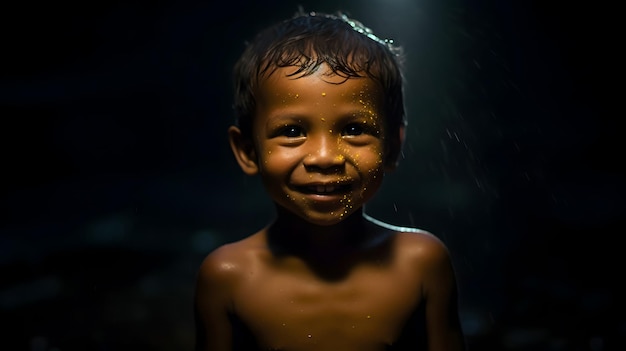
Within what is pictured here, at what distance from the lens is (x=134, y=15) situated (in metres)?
2.65

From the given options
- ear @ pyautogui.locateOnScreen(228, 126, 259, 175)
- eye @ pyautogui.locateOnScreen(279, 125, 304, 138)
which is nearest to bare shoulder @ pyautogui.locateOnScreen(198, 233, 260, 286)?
ear @ pyautogui.locateOnScreen(228, 126, 259, 175)

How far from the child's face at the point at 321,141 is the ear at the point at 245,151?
4.1 inches

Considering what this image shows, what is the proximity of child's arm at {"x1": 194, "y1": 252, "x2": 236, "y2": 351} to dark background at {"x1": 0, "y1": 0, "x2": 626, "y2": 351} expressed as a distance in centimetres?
77

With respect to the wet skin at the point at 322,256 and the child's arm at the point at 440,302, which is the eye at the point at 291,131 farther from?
the child's arm at the point at 440,302

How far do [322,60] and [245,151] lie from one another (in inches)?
12.1

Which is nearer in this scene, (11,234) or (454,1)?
(454,1)

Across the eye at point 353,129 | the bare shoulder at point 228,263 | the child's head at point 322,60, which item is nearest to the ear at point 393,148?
the child's head at point 322,60

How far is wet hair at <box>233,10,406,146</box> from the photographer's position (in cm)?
175

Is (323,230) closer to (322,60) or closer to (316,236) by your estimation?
(316,236)

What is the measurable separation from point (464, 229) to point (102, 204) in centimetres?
123

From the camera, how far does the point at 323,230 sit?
1900mm

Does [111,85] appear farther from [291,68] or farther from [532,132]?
[532,132]

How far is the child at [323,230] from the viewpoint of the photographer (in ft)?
5.70

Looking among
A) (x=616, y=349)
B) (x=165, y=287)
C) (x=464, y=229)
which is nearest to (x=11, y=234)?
(x=165, y=287)
